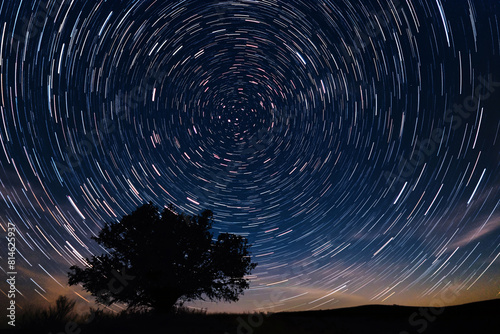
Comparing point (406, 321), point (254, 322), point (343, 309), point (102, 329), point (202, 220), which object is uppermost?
point (202, 220)

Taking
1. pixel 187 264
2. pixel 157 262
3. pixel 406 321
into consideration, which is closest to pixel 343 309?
pixel 406 321

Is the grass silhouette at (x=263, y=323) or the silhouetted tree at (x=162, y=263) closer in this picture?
the grass silhouette at (x=263, y=323)

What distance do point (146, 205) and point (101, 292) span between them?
535cm

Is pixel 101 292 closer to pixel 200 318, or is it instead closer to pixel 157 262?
pixel 157 262

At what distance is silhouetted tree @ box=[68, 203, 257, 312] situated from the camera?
16438 mm

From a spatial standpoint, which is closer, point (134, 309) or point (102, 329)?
point (102, 329)

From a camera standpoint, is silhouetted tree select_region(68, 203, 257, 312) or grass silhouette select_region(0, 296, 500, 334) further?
silhouetted tree select_region(68, 203, 257, 312)

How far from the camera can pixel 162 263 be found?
54.0ft

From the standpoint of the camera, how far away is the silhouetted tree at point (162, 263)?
16438 mm

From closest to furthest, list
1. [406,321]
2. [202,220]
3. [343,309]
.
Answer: [406,321], [343,309], [202,220]

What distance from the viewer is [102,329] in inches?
467

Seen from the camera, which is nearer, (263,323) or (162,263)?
(263,323)

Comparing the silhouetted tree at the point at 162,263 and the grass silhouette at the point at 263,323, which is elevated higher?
the silhouetted tree at the point at 162,263

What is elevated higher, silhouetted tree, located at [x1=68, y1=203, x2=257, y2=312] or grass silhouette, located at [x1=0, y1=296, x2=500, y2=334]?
silhouetted tree, located at [x1=68, y1=203, x2=257, y2=312]
